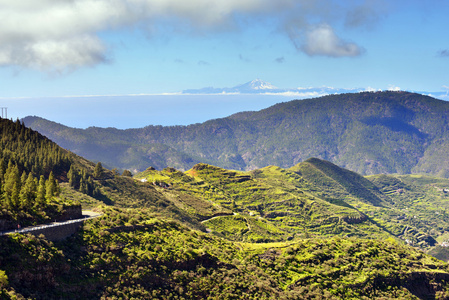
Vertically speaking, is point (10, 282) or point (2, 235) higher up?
point (2, 235)

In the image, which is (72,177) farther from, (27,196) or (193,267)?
(193,267)

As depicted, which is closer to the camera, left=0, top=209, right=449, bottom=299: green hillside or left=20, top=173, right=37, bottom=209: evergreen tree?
left=0, top=209, right=449, bottom=299: green hillside

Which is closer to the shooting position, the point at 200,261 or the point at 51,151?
the point at 200,261

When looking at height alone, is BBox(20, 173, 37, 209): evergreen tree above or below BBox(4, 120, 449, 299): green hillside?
above

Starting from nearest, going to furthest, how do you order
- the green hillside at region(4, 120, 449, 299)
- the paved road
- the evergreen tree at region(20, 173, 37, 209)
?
the green hillside at region(4, 120, 449, 299) < the paved road < the evergreen tree at region(20, 173, 37, 209)

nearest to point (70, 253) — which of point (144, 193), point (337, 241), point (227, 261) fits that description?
point (227, 261)

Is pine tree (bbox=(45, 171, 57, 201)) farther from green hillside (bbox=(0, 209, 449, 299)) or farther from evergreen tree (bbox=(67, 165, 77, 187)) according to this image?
evergreen tree (bbox=(67, 165, 77, 187))

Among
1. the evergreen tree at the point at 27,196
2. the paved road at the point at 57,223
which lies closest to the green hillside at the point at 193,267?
the paved road at the point at 57,223

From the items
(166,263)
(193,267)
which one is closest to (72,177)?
(166,263)

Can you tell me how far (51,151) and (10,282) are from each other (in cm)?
8516

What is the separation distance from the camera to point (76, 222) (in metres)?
68.2

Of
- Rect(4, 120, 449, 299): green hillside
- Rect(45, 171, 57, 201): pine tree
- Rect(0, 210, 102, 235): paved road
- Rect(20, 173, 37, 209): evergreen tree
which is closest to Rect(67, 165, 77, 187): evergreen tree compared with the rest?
Rect(4, 120, 449, 299): green hillside

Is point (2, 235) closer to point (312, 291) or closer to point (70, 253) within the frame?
point (70, 253)

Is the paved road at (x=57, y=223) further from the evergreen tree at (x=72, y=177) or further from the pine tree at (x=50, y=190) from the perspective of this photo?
the evergreen tree at (x=72, y=177)
